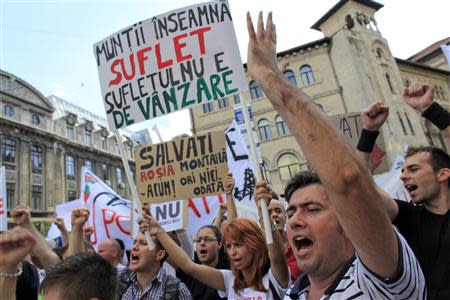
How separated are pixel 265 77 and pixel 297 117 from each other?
0.81 feet

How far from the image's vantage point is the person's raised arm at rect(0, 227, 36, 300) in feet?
4.87

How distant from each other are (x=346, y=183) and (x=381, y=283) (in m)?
0.40

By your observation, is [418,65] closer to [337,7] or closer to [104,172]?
[337,7]

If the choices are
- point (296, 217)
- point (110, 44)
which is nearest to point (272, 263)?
point (296, 217)

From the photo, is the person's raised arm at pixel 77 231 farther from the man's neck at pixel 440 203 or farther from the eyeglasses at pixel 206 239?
the man's neck at pixel 440 203

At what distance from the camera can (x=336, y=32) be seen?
25.4 meters

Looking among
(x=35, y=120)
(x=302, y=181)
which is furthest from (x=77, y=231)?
(x=35, y=120)

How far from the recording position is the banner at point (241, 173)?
6145mm

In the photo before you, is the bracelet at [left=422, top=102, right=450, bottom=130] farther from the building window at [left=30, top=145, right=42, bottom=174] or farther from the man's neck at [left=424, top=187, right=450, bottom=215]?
the building window at [left=30, top=145, right=42, bottom=174]

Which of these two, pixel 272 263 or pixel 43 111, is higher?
pixel 43 111

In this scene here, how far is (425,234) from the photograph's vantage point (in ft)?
7.59

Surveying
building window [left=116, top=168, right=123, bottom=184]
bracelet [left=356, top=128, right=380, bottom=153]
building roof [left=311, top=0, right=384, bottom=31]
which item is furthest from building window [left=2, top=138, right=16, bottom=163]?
bracelet [left=356, top=128, right=380, bottom=153]

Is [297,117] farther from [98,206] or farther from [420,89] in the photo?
[98,206]

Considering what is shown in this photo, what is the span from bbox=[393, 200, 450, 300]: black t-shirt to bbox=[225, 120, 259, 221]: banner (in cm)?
365
